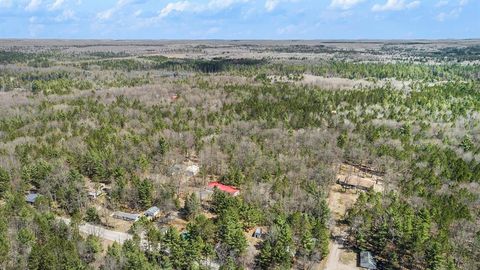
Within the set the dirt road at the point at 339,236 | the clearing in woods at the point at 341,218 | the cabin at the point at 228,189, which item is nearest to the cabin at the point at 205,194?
the cabin at the point at 228,189

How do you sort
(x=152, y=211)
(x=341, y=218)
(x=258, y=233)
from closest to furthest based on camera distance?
(x=258, y=233), (x=152, y=211), (x=341, y=218)

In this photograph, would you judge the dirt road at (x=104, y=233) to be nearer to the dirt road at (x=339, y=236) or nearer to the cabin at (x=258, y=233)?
the cabin at (x=258, y=233)

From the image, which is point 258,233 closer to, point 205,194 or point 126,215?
point 205,194

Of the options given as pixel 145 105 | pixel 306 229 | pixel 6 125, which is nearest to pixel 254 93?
pixel 145 105

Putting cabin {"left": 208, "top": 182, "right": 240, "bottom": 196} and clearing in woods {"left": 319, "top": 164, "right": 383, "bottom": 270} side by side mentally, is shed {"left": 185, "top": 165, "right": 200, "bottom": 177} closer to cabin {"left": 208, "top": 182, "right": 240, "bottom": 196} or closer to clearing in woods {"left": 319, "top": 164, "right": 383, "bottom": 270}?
cabin {"left": 208, "top": 182, "right": 240, "bottom": 196}

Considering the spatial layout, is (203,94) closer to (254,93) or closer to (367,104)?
(254,93)

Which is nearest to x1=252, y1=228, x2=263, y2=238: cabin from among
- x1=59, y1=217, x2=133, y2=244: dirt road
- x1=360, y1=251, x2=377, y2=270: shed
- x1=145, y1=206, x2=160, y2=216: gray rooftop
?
x1=360, y1=251, x2=377, y2=270: shed

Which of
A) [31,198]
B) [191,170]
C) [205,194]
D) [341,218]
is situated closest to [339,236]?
[341,218]
